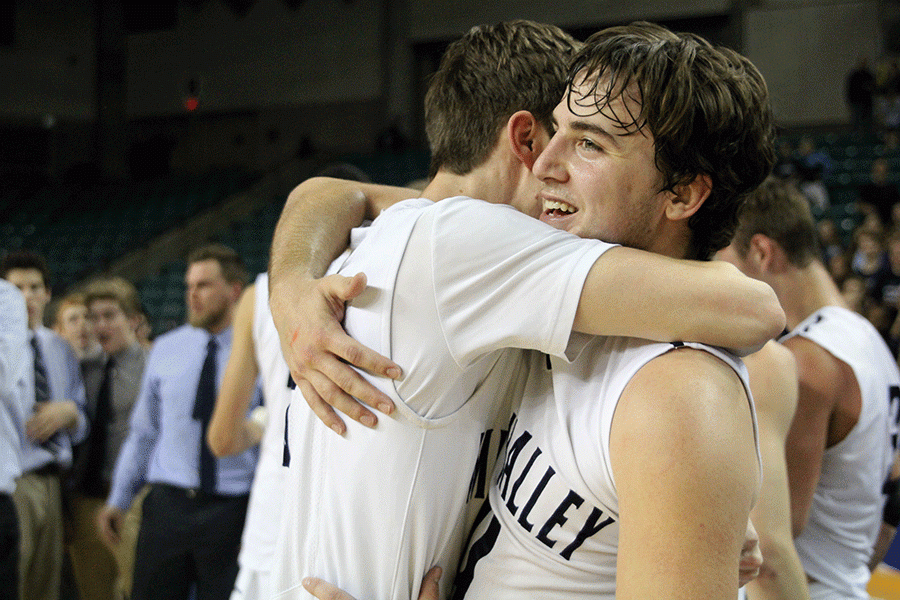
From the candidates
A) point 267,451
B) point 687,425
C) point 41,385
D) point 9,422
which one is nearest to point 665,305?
point 687,425

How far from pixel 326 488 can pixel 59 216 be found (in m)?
16.3

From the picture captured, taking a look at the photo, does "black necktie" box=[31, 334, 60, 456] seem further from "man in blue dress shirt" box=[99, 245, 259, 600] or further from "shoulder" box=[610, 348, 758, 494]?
"shoulder" box=[610, 348, 758, 494]

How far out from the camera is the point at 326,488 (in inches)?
54.4

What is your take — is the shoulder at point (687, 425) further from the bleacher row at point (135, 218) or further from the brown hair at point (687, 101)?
the bleacher row at point (135, 218)

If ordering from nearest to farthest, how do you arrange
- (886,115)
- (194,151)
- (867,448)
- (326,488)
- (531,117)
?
(326,488) → (531,117) → (867,448) → (886,115) → (194,151)

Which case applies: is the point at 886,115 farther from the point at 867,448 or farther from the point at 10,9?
the point at 10,9

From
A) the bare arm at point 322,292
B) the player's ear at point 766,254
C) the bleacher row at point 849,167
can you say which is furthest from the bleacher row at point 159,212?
the bare arm at point 322,292

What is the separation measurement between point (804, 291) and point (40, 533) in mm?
4058

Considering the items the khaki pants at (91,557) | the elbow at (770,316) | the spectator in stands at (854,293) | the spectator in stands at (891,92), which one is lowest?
the khaki pants at (91,557)

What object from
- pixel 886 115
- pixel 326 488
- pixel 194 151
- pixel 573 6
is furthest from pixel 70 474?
pixel 194 151

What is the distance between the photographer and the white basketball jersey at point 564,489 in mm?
1250

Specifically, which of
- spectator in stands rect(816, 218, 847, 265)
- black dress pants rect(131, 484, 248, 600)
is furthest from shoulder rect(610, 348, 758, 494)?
spectator in stands rect(816, 218, 847, 265)

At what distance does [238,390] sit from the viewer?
334 cm

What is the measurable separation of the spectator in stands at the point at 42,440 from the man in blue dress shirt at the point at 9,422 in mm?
306
